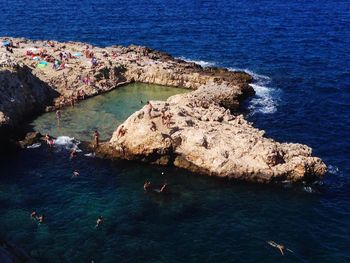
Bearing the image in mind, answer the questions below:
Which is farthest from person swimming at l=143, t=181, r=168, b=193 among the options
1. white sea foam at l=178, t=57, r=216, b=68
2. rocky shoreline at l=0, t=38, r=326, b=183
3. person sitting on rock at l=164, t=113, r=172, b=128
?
white sea foam at l=178, t=57, r=216, b=68

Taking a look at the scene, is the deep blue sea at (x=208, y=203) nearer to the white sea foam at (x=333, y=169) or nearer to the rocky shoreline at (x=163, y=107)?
the white sea foam at (x=333, y=169)

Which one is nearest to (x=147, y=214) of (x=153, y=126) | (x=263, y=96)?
(x=153, y=126)

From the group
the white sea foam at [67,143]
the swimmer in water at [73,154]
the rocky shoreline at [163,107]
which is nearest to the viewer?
the rocky shoreline at [163,107]

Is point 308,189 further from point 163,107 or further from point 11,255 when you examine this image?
point 11,255

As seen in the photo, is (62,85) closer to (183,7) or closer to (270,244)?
(270,244)

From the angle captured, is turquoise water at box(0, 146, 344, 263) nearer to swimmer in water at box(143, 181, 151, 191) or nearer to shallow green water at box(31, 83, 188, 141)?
Answer: swimmer in water at box(143, 181, 151, 191)

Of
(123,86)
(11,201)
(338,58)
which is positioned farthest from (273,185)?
(338,58)

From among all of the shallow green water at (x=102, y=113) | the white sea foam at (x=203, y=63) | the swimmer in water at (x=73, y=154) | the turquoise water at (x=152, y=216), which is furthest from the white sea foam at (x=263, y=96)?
the swimmer in water at (x=73, y=154)
